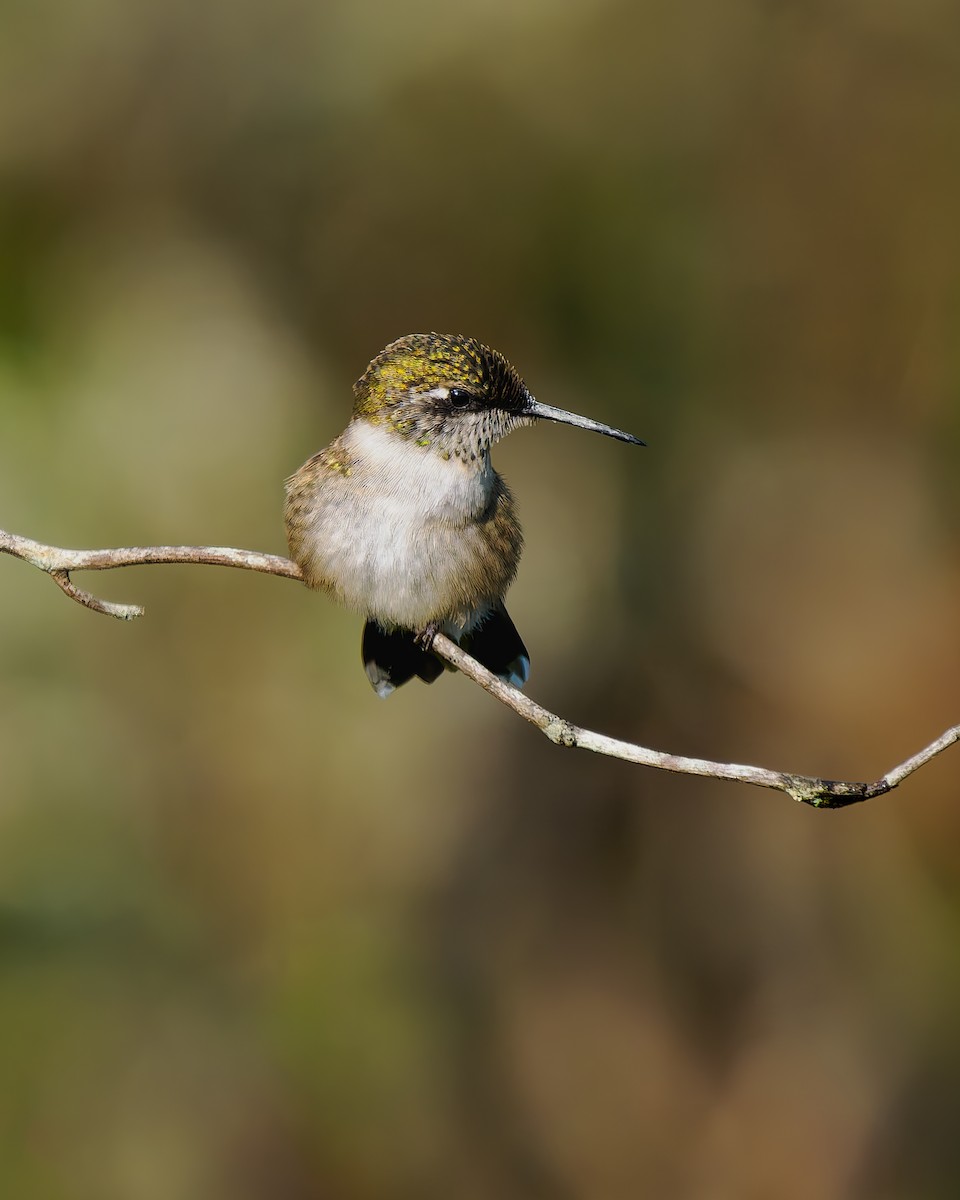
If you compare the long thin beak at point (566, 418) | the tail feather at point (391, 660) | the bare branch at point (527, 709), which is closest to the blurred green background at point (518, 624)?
the tail feather at point (391, 660)

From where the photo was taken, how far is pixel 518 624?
7988mm

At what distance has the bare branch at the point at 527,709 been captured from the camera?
2764mm

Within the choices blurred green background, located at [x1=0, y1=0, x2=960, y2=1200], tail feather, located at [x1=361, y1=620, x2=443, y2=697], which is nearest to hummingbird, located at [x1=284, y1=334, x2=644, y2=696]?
tail feather, located at [x1=361, y1=620, x2=443, y2=697]

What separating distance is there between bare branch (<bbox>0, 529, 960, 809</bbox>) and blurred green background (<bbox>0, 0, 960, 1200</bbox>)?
13.7 feet

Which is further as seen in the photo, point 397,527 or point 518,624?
point 518,624

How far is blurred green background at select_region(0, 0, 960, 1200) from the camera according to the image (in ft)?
25.7

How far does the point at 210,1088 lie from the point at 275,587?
2.99 meters

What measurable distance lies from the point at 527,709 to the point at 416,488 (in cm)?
101

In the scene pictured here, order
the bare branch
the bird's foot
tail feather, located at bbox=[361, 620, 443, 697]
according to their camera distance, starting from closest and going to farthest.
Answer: the bare branch, the bird's foot, tail feather, located at bbox=[361, 620, 443, 697]

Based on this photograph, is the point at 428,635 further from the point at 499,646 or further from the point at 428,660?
the point at 499,646

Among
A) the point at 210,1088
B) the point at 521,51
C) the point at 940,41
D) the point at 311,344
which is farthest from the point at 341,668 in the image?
the point at 940,41

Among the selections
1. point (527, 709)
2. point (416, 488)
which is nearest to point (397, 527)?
point (416, 488)

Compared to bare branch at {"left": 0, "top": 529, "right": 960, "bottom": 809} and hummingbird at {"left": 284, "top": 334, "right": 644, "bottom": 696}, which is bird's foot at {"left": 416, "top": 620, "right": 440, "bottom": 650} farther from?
bare branch at {"left": 0, "top": 529, "right": 960, "bottom": 809}

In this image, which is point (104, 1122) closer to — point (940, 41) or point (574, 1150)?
point (574, 1150)
